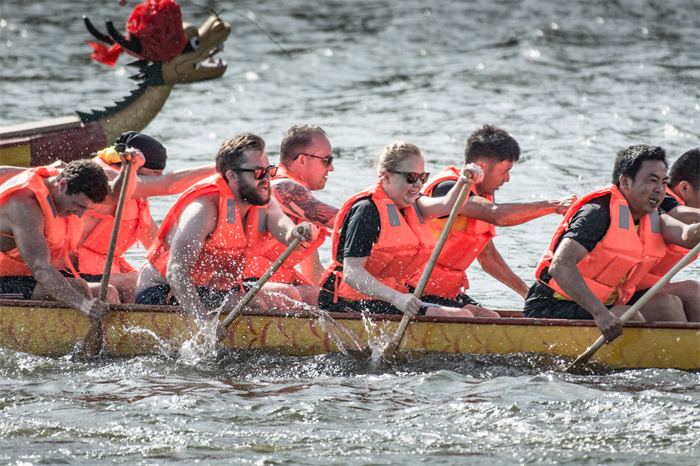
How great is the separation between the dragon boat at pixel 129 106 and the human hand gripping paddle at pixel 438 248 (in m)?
3.39

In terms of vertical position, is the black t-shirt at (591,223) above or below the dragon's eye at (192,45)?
below

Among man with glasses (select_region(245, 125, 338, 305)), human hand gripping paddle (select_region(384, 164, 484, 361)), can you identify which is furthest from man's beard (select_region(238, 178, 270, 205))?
human hand gripping paddle (select_region(384, 164, 484, 361))

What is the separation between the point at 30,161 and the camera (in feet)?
26.1

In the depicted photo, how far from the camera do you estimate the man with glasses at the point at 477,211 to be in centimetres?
515

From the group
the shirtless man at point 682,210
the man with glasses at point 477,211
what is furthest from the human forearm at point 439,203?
the shirtless man at point 682,210

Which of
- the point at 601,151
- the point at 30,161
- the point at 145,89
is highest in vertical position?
the point at 145,89

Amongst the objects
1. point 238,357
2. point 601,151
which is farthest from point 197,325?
point 601,151

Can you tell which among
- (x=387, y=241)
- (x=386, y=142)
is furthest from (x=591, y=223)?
(x=386, y=142)

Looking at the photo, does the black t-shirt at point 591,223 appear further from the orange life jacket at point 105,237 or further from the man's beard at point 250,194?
the orange life jacket at point 105,237

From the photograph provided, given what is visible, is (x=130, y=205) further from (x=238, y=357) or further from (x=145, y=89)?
(x=145, y=89)

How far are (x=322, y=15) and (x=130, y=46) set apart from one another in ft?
47.4

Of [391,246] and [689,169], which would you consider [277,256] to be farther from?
[689,169]

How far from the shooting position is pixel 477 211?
5.23m

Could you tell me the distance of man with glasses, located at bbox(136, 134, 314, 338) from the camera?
4965 mm
